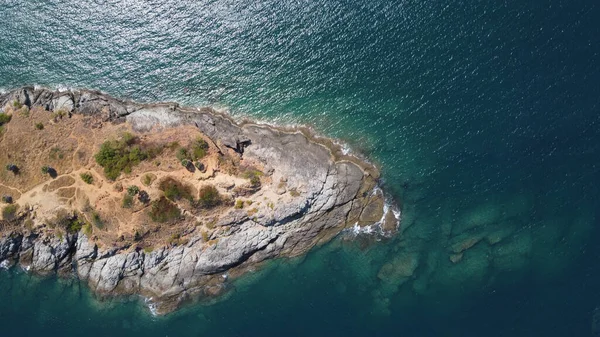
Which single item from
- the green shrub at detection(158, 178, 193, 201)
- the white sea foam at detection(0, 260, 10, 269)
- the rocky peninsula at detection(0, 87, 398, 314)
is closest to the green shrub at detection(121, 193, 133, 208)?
the rocky peninsula at detection(0, 87, 398, 314)

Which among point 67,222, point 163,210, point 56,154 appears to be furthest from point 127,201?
point 56,154

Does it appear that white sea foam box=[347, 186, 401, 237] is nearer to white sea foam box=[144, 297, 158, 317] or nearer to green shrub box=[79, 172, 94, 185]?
white sea foam box=[144, 297, 158, 317]

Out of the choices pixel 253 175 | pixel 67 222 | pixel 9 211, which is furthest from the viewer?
pixel 253 175

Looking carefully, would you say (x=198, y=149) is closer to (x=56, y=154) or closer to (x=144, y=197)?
(x=144, y=197)

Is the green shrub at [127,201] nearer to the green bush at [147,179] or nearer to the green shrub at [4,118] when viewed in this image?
the green bush at [147,179]

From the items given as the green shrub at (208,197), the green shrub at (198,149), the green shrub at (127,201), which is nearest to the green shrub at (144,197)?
the green shrub at (127,201)
